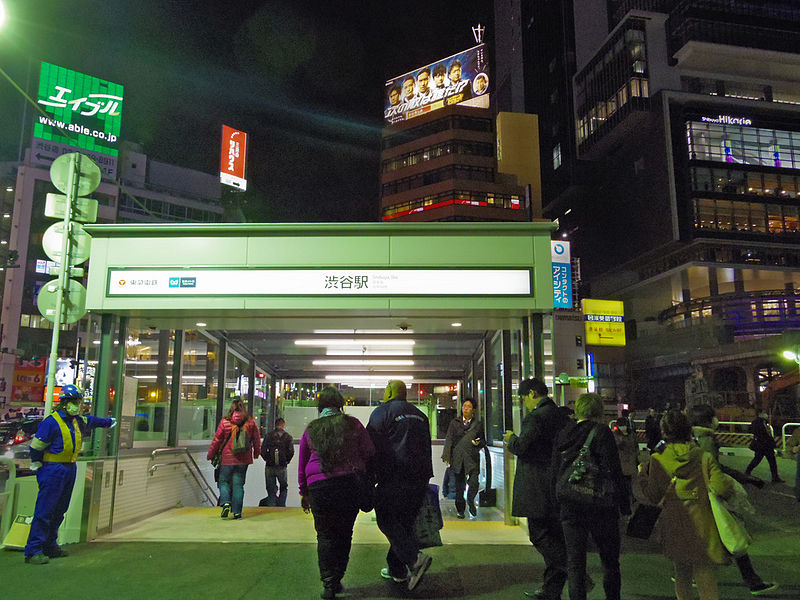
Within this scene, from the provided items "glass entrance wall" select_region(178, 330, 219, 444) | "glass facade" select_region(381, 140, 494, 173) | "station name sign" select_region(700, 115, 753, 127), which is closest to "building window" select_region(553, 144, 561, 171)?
"glass facade" select_region(381, 140, 494, 173)

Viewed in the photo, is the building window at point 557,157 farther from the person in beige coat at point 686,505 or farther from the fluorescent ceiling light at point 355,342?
the person in beige coat at point 686,505

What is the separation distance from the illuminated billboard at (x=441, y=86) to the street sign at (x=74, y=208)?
71.1 meters

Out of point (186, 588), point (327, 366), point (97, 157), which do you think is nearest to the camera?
point (186, 588)

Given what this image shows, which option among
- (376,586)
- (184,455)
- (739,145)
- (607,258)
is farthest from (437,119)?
(376,586)

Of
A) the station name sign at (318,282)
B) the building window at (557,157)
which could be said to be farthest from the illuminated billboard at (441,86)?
the station name sign at (318,282)

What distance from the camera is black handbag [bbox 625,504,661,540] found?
15.7ft

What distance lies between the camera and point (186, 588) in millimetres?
5359

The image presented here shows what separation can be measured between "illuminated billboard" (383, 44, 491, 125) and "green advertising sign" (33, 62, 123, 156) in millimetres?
40643

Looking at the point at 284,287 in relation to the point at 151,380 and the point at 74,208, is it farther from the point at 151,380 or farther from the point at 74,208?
the point at 151,380

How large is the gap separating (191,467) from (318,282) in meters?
5.16

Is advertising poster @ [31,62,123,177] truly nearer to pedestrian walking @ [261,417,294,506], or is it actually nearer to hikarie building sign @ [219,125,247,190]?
hikarie building sign @ [219,125,247,190]

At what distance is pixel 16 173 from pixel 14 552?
61623 mm

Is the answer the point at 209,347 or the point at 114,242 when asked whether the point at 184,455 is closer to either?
the point at 209,347

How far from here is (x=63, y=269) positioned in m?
7.62
